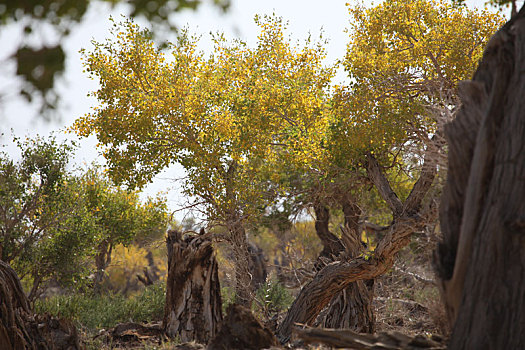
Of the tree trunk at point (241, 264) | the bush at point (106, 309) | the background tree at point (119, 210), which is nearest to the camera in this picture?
the tree trunk at point (241, 264)

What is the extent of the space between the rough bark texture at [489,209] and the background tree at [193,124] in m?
8.74

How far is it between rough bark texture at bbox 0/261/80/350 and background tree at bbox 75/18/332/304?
6.11 meters

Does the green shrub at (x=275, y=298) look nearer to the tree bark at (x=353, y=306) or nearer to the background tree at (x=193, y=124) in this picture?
the background tree at (x=193, y=124)

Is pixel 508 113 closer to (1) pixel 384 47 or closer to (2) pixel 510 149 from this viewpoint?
(2) pixel 510 149

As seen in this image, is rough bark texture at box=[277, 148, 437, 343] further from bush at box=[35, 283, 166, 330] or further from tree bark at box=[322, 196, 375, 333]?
bush at box=[35, 283, 166, 330]

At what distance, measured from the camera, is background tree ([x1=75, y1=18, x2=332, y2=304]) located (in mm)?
13641

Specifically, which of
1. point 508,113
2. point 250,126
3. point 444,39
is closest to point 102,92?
point 250,126

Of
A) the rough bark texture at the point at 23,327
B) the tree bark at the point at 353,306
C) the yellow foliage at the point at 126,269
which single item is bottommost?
the rough bark texture at the point at 23,327

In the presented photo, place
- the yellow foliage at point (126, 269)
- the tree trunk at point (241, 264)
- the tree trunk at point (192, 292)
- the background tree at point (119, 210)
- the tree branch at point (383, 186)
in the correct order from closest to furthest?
the tree trunk at point (192, 292) → the tree branch at point (383, 186) → the tree trunk at point (241, 264) → the background tree at point (119, 210) → the yellow foliage at point (126, 269)

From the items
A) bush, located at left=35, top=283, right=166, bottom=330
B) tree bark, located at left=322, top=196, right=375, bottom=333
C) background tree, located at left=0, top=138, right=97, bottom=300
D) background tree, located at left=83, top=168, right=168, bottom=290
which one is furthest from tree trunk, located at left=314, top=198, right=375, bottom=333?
background tree, located at left=83, top=168, right=168, bottom=290

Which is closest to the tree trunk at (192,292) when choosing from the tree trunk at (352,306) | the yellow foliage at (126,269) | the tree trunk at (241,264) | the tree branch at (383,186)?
the tree trunk at (352,306)

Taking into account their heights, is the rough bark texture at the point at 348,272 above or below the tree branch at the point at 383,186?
below

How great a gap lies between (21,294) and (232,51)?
1062 centimetres

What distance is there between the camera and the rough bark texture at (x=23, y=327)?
731 cm
